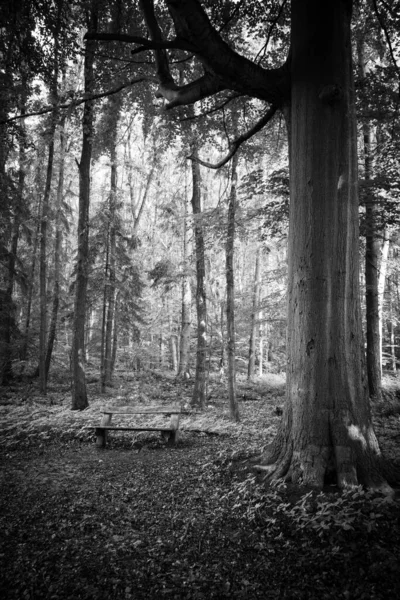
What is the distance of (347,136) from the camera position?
158 inches

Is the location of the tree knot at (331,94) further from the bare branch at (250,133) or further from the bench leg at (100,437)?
the bench leg at (100,437)

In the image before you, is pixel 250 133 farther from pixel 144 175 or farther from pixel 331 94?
pixel 144 175

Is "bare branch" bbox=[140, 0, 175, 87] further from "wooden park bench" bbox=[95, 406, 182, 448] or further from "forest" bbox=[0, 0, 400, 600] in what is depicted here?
"wooden park bench" bbox=[95, 406, 182, 448]

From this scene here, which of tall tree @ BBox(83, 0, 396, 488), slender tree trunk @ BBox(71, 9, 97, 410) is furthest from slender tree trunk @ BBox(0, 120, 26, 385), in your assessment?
tall tree @ BBox(83, 0, 396, 488)

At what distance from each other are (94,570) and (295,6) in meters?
6.51

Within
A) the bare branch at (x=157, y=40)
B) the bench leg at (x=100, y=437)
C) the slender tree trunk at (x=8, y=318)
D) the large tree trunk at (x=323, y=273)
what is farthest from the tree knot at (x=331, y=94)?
the slender tree trunk at (x=8, y=318)

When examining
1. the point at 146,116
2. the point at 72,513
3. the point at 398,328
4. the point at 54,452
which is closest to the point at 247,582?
the point at 72,513

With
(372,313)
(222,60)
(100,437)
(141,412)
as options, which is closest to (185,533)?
(141,412)

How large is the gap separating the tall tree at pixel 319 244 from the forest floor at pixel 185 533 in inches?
19.0

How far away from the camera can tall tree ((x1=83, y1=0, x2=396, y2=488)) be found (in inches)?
145

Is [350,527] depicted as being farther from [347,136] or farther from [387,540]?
[347,136]

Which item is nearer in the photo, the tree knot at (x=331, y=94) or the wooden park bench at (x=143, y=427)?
the tree knot at (x=331, y=94)

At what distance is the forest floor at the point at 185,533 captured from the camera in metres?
2.49

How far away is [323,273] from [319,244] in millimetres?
335
